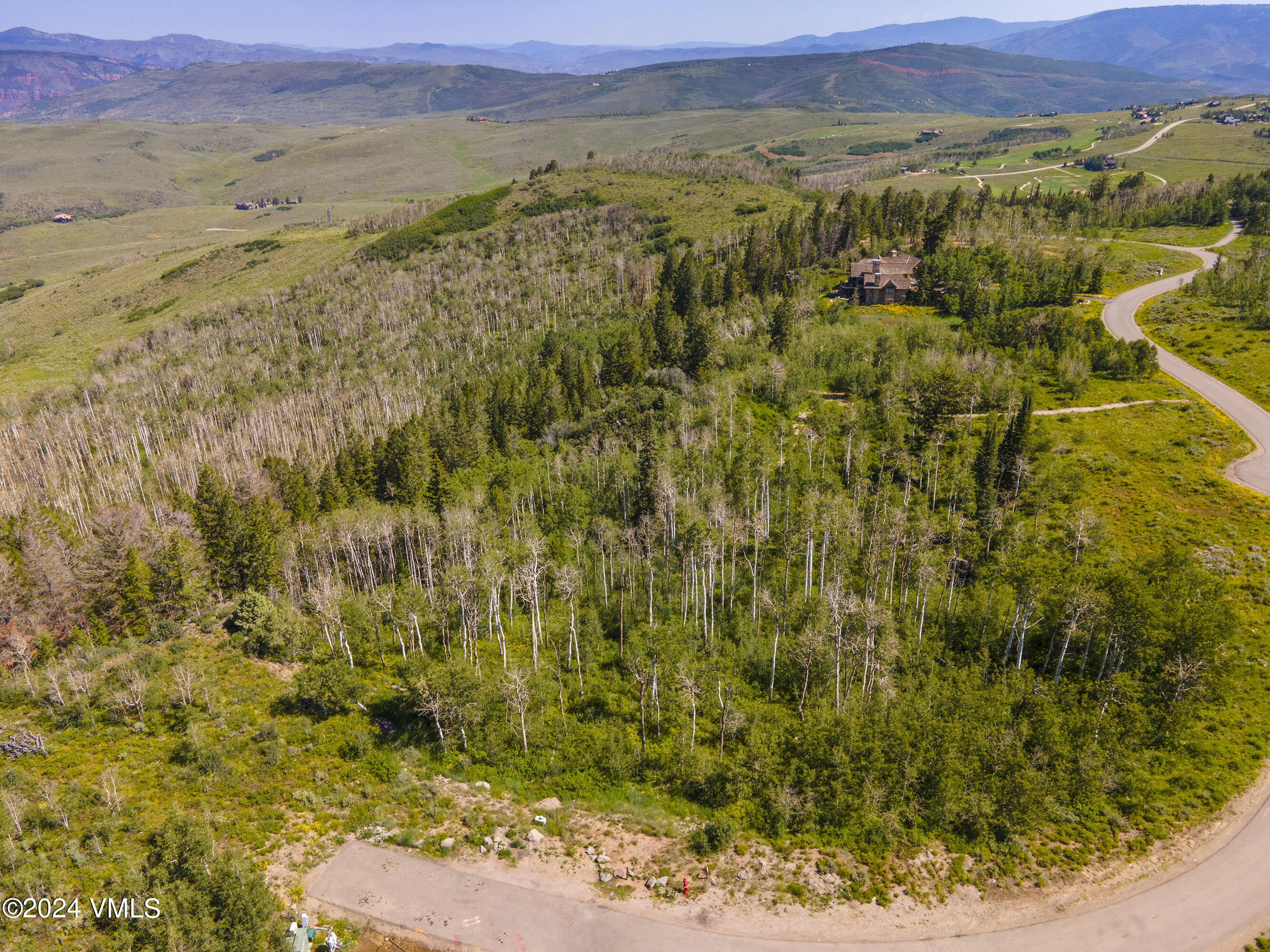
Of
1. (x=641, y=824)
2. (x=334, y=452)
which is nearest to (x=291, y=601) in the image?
(x=641, y=824)

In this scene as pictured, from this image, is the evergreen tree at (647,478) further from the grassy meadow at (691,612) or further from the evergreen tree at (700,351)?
the evergreen tree at (700,351)

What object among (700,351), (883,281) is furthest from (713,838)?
(883,281)

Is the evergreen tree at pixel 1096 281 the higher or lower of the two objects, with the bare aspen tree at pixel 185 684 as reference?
higher

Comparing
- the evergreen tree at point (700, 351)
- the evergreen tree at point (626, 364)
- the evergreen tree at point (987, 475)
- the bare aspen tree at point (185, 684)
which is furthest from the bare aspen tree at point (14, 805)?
the evergreen tree at point (626, 364)

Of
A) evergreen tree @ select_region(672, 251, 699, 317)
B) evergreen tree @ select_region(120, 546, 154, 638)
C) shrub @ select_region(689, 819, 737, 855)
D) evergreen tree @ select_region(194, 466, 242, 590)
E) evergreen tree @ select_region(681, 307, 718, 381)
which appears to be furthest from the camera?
evergreen tree @ select_region(672, 251, 699, 317)

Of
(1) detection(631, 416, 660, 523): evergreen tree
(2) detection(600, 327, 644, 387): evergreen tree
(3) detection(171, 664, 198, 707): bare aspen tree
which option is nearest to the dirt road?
(3) detection(171, 664, 198, 707): bare aspen tree

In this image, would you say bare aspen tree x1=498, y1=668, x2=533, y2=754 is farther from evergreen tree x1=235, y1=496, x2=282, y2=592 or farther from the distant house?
the distant house
